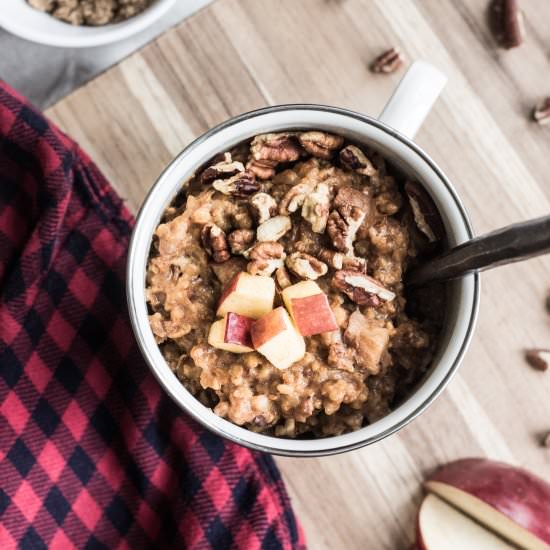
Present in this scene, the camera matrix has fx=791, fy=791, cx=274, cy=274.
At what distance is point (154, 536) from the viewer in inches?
50.6

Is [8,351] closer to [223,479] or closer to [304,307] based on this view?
[223,479]

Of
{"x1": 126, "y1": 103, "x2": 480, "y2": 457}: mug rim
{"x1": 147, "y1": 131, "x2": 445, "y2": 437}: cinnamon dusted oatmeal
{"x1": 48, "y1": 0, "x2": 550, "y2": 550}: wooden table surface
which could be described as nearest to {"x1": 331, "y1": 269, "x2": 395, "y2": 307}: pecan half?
{"x1": 147, "y1": 131, "x2": 445, "y2": 437}: cinnamon dusted oatmeal

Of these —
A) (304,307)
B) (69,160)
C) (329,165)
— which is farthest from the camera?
(69,160)

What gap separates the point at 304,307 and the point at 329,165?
0.69 feet

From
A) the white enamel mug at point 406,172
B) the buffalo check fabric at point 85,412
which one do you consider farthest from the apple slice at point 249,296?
the buffalo check fabric at point 85,412

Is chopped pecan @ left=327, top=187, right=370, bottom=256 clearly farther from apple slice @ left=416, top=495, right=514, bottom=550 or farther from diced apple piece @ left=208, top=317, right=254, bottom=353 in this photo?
apple slice @ left=416, top=495, right=514, bottom=550

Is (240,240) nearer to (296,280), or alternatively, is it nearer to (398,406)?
(296,280)

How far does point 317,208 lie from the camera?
96 cm

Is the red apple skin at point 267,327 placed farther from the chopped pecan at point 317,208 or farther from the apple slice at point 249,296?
the chopped pecan at point 317,208

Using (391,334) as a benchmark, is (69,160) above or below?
above

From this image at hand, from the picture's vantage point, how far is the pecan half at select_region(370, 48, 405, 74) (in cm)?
127

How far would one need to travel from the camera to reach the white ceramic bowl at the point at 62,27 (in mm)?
1269

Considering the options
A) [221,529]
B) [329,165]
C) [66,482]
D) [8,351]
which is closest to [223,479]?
[221,529]

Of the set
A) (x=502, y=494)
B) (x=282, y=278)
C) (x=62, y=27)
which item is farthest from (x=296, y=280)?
(x=62, y=27)
